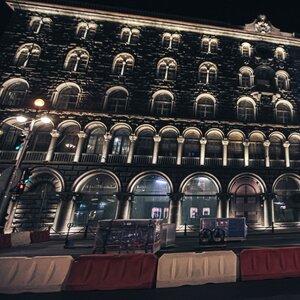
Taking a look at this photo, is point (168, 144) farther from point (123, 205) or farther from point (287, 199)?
point (287, 199)

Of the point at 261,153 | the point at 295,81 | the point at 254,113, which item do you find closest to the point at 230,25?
the point at 295,81

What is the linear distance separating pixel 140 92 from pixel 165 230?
1414cm

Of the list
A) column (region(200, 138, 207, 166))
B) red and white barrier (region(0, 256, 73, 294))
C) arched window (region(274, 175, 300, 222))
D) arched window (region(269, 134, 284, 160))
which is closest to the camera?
Result: red and white barrier (region(0, 256, 73, 294))

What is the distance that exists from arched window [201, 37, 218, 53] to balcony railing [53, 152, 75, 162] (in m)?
19.3

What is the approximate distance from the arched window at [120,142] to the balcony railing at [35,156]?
6220mm

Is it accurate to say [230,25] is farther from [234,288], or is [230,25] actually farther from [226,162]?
[234,288]

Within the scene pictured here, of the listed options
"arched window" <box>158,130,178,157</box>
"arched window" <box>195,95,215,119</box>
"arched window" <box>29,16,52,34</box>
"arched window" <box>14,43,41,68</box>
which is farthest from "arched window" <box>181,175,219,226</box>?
"arched window" <box>29,16,52,34</box>

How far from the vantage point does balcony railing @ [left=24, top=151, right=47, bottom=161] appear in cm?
1766

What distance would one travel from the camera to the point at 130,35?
23.2 m

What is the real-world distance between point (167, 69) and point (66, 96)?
11275 mm

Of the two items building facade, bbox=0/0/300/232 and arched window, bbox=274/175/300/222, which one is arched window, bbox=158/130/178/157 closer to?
building facade, bbox=0/0/300/232

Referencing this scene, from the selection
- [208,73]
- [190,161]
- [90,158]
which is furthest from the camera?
[208,73]

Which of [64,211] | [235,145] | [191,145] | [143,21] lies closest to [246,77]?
[235,145]

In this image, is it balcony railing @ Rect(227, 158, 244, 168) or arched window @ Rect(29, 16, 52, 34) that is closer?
balcony railing @ Rect(227, 158, 244, 168)
